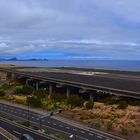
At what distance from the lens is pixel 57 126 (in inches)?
2205

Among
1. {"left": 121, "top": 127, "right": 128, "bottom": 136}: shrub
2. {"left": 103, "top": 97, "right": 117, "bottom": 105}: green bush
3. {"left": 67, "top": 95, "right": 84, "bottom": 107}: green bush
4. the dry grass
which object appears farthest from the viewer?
{"left": 67, "top": 95, "right": 84, "bottom": 107}: green bush

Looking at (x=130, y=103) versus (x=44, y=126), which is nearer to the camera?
(x=44, y=126)

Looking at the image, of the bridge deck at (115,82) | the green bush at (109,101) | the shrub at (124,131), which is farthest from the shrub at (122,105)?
the shrub at (124,131)

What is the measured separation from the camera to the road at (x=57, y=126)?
4753cm

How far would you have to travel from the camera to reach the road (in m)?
47.5

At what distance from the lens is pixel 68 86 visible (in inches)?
3735

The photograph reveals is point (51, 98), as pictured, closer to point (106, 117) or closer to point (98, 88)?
point (98, 88)

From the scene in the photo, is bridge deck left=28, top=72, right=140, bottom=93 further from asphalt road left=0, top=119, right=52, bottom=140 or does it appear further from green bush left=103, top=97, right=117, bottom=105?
asphalt road left=0, top=119, right=52, bottom=140

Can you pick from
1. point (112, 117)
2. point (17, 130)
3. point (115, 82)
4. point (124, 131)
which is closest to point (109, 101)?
point (112, 117)

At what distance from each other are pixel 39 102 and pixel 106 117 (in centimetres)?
2313

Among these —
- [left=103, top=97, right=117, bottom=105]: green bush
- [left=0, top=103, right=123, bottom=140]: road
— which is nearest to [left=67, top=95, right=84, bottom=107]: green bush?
[left=103, top=97, right=117, bottom=105]: green bush

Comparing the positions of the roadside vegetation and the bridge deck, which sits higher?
the bridge deck

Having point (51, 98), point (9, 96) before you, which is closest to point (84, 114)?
point (51, 98)

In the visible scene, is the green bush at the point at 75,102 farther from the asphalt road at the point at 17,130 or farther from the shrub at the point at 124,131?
the shrub at the point at 124,131
